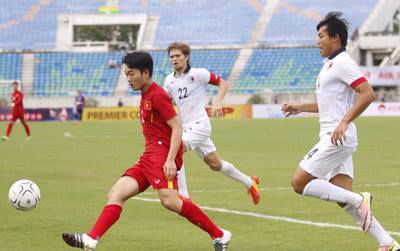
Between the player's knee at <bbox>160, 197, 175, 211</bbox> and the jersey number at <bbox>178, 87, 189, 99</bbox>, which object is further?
the jersey number at <bbox>178, 87, 189, 99</bbox>

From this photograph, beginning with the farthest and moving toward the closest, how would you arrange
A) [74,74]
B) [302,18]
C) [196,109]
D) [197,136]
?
[302,18] → [74,74] → [196,109] → [197,136]

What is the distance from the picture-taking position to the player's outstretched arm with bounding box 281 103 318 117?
9101 millimetres

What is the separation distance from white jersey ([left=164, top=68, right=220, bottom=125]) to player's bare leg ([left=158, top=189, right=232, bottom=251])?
4.30 metres

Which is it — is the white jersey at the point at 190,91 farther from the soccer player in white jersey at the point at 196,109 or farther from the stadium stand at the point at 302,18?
the stadium stand at the point at 302,18

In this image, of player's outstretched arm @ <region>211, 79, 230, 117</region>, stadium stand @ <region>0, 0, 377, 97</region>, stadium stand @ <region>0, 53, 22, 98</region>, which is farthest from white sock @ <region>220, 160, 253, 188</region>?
stadium stand @ <region>0, 53, 22, 98</region>

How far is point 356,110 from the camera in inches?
316

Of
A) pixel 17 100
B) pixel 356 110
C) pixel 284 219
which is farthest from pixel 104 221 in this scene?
pixel 17 100

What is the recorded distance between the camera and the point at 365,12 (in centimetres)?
7150

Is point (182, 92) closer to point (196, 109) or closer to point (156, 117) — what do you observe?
point (196, 109)

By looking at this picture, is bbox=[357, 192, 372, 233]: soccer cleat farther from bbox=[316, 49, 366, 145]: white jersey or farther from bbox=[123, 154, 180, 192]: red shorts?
bbox=[123, 154, 180, 192]: red shorts

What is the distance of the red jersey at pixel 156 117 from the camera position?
27.4ft

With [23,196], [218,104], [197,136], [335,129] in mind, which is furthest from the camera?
[197,136]

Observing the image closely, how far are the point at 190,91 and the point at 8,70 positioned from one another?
59.6 meters

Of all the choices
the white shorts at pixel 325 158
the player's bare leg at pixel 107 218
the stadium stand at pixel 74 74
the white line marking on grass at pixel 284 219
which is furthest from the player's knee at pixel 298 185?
the stadium stand at pixel 74 74
